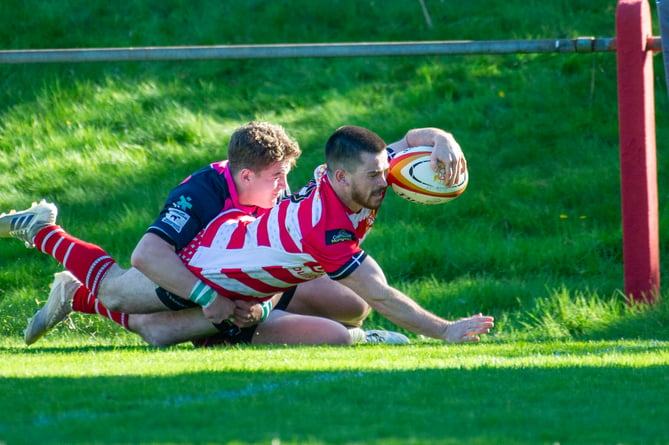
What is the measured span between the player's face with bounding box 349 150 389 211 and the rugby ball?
0.25 meters

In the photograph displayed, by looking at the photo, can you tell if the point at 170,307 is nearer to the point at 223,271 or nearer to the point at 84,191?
the point at 223,271

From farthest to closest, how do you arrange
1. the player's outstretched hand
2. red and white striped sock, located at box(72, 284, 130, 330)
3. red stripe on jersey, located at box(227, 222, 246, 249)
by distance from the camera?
red and white striped sock, located at box(72, 284, 130, 330), red stripe on jersey, located at box(227, 222, 246, 249), the player's outstretched hand

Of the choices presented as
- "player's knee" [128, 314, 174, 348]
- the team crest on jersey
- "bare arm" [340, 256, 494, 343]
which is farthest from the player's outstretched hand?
"player's knee" [128, 314, 174, 348]

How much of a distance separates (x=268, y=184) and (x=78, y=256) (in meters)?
1.24

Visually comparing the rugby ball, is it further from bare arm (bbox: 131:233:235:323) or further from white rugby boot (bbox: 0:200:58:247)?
white rugby boot (bbox: 0:200:58:247)

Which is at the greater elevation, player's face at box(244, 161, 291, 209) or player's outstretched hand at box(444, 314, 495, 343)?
player's face at box(244, 161, 291, 209)

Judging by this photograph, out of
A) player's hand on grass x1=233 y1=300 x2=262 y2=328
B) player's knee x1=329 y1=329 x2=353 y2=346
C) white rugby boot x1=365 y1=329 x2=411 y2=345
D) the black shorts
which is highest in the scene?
player's hand on grass x1=233 y1=300 x2=262 y2=328

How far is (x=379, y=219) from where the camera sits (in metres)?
9.38

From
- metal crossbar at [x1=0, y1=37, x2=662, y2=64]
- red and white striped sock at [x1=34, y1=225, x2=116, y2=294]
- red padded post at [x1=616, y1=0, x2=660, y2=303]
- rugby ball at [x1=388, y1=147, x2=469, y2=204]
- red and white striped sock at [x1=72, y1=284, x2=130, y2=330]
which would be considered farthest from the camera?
metal crossbar at [x1=0, y1=37, x2=662, y2=64]

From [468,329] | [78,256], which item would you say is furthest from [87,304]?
[468,329]

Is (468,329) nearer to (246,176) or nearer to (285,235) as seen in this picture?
(285,235)

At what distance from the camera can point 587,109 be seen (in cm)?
1026

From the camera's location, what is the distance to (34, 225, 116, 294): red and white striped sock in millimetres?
6172

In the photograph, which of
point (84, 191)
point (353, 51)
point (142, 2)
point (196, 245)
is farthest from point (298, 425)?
point (142, 2)
